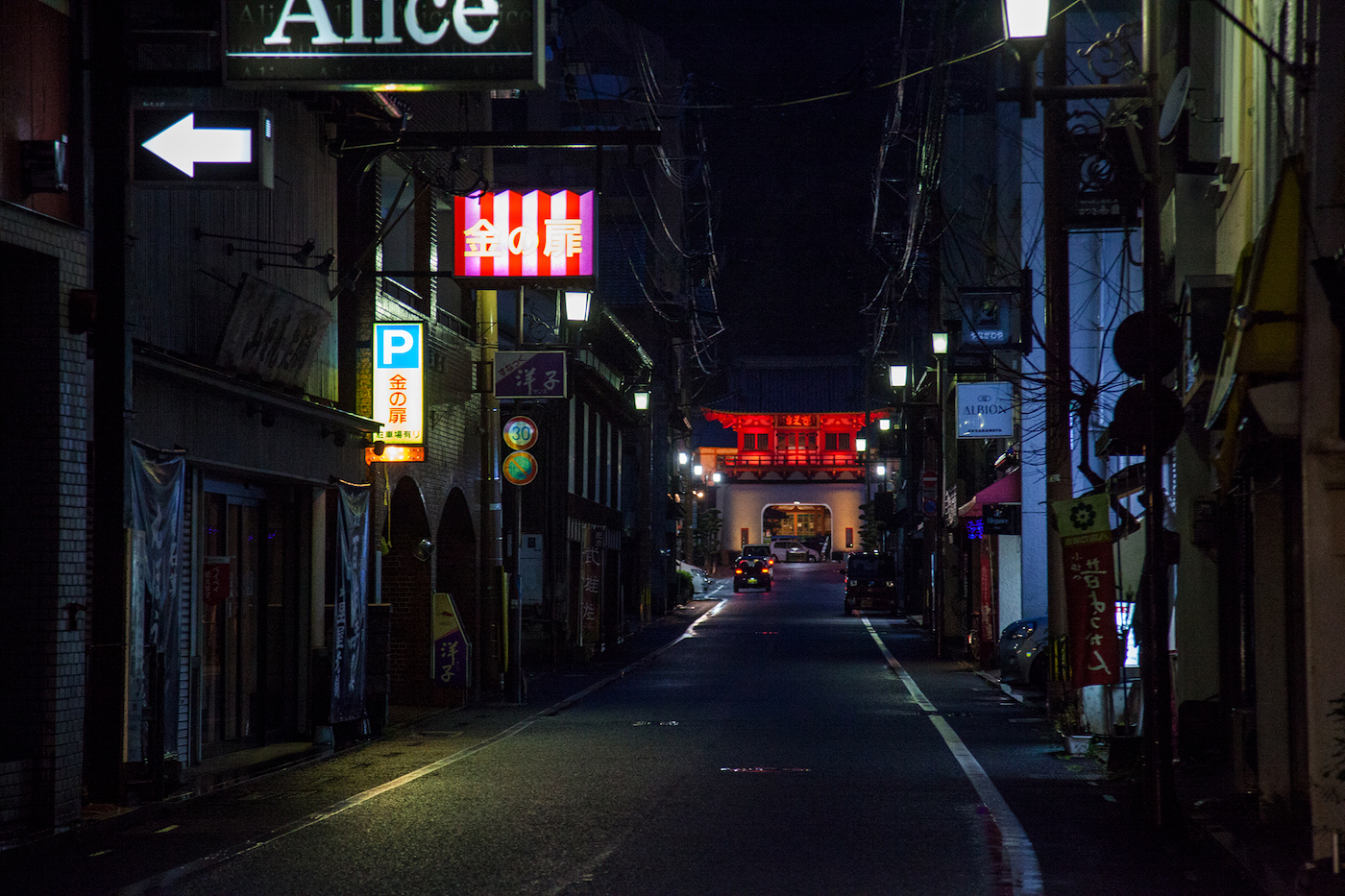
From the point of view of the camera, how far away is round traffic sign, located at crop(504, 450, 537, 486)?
81.0ft

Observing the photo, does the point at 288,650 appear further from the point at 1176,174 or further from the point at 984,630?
the point at 984,630

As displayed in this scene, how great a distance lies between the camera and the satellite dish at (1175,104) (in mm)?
14016

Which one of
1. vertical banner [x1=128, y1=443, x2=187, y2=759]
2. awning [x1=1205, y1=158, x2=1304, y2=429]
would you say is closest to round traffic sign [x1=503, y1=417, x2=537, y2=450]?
vertical banner [x1=128, y1=443, x2=187, y2=759]

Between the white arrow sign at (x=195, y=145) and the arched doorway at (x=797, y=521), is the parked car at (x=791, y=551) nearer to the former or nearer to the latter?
the arched doorway at (x=797, y=521)

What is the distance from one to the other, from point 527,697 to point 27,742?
12.9 metres

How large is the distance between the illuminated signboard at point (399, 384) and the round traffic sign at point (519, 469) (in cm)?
418

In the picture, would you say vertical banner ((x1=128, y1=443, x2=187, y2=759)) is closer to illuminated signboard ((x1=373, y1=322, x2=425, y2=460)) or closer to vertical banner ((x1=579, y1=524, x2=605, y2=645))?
illuminated signboard ((x1=373, y1=322, x2=425, y2=460))

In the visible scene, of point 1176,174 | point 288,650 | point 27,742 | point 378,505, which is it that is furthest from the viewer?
point 378,505

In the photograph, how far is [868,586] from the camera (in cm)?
5884

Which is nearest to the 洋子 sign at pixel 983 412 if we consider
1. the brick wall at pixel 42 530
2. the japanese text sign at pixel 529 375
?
the japanese text sign at pixel 529 375

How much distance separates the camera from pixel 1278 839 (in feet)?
34.9

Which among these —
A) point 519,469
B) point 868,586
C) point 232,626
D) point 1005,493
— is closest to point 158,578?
point 232,626

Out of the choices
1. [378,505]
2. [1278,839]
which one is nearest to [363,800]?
[1278,839]

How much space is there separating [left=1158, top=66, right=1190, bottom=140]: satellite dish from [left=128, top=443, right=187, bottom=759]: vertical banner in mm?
9791
